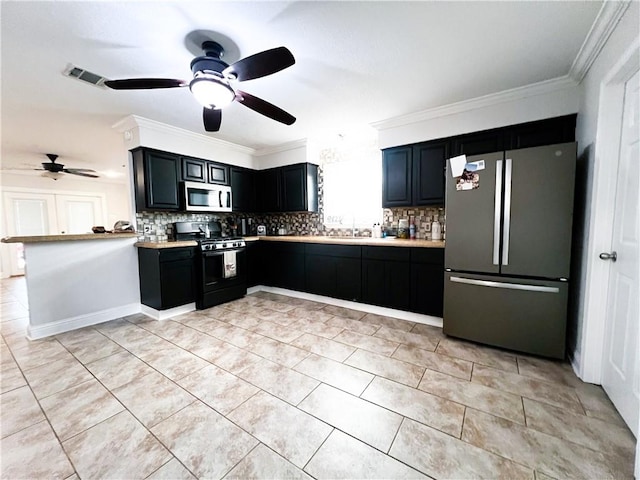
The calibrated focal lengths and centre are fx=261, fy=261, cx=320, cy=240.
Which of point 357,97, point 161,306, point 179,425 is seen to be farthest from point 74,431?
point 357,97

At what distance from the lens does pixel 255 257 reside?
4.49m

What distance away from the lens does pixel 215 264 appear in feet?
12.3

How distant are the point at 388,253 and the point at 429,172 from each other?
1.10 m

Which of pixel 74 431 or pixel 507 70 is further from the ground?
pixel 507 70

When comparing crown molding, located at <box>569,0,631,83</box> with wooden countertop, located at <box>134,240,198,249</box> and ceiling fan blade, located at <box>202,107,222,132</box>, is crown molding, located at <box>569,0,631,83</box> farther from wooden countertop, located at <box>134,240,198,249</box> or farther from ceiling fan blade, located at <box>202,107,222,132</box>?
wooden countertop, located at <box>134,240,198,249</box>

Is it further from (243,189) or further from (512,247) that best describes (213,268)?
(512,247)

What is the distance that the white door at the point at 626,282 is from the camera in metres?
1.52

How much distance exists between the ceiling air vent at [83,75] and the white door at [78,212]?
240 inches

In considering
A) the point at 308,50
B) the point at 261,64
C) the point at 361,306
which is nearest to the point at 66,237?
the point at 261,64

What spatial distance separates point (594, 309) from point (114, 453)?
3172 millimetres

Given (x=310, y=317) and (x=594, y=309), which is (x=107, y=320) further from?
(x=594, y=309)

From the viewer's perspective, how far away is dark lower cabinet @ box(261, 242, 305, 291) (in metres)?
4.07

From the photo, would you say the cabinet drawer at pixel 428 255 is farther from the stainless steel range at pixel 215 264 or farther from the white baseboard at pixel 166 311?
the white baseboard at pixel 166 311

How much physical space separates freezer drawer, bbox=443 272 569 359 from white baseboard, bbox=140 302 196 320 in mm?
3191
